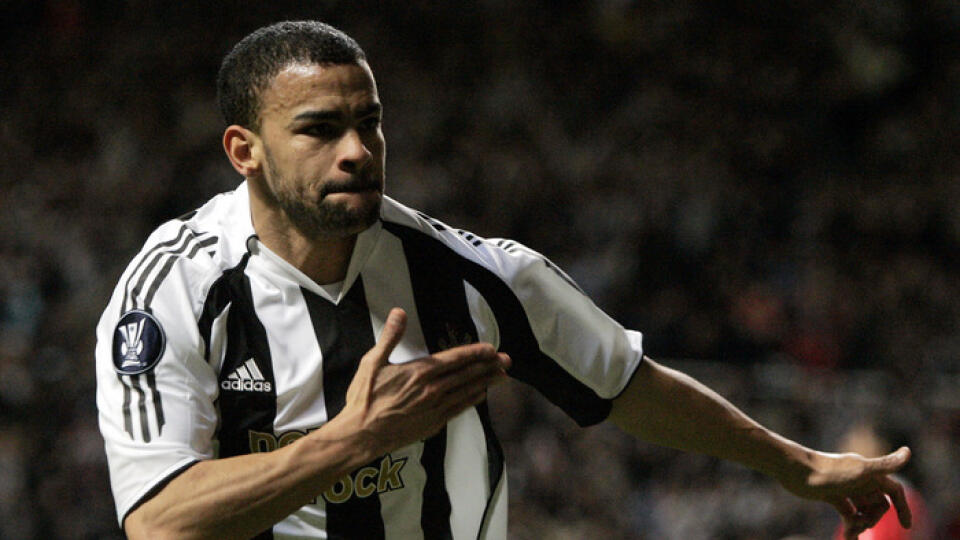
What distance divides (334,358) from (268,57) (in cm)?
64

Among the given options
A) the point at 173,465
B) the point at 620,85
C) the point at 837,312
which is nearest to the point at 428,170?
the point at 620,85

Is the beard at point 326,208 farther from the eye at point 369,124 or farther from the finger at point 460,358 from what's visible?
the finger at point 460,358

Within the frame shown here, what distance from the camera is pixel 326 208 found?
8.21 feet

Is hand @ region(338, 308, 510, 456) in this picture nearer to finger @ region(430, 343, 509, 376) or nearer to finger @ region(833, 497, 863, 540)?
finger @ region(430, 343, 509, 376)

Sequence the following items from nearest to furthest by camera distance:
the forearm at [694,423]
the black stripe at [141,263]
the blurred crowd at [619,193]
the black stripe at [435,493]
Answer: the black stripe at [141,263], the black stripe at [435,493], the forearm at [694,423], the blurred crowd at [619,193]

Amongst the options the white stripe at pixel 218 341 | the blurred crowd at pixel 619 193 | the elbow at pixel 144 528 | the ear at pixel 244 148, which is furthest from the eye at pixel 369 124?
the blurred crowd at pixel 619 193

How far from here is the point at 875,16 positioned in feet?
31.6

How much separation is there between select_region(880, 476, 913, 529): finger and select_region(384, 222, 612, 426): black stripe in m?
0.73

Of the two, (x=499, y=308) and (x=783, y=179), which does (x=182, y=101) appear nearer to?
(x=783, y=179)

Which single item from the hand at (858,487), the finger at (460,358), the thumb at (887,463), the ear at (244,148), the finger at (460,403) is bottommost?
the hand at (858,487)

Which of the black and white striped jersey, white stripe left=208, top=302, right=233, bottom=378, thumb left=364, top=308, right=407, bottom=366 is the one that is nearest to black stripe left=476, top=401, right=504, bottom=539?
the black and white striped jersey

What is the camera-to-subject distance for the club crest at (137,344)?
2.36m

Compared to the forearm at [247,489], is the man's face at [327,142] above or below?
above

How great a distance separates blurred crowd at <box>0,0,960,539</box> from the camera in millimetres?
6902
